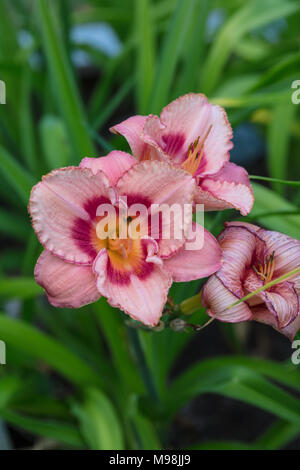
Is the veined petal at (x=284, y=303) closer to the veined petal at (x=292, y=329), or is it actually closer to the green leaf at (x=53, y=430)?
the veined petal at (x=292, y=329)

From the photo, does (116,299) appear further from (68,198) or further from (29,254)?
(29,254)

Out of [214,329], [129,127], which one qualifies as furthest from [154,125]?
[214,329]

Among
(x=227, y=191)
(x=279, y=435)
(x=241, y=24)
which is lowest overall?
(x=279, y=435)

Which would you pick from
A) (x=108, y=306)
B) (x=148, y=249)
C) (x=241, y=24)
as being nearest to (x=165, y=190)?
(x=148, y=249)

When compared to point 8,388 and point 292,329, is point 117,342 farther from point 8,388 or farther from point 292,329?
point 292,329

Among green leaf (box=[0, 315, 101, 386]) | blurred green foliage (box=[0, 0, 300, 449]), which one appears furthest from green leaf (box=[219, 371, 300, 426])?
green leaf (box=[0, 315, 101, 386])

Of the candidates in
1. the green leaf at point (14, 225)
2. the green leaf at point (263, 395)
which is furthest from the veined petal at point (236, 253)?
the green leaf at point (14, 225)

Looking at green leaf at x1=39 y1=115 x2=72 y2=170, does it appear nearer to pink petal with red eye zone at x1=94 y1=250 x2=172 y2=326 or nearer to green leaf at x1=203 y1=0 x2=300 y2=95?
green leaf at x1=203 y1=0 x2=300 y2=95
